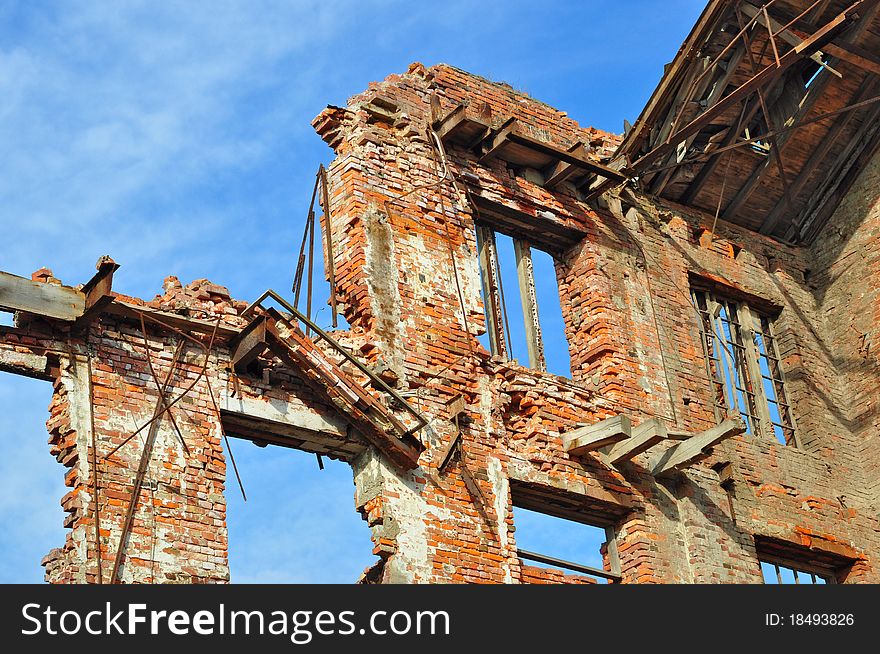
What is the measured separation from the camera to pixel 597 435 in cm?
1378

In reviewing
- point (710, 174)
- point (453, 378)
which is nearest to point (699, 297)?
point (710, 174)

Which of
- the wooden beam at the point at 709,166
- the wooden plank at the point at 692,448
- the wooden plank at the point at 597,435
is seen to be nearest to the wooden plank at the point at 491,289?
the wooden plank at the point at 597,435

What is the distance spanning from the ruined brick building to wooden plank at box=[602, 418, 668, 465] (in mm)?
31

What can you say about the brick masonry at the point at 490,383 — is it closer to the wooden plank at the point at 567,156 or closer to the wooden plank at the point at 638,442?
the wooden plank at the point at 638,442

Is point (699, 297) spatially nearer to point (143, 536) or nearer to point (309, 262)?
point (309, 262)

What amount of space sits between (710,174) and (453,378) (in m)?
4.99

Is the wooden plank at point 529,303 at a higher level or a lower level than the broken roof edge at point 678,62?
lower

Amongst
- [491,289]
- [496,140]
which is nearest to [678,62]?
[496,140]

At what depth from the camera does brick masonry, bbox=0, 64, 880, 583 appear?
1152 cm

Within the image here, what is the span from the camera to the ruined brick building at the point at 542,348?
1161 cm

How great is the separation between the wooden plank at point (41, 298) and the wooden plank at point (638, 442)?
5.28 m

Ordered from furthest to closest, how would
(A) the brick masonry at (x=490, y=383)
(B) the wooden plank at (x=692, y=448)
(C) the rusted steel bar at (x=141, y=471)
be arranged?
1. (B) the wooden plank at (x=692, y=448)
2. (A) the brick masonry at (x=490, y=383)
3. (C) the rusted steel bar at (x=141, y=471)

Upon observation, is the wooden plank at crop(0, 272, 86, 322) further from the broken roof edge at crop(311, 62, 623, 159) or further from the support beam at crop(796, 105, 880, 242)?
the support beam at crop(796, 105, 880, 242)

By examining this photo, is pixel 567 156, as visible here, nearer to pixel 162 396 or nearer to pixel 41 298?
pixel 162 396
